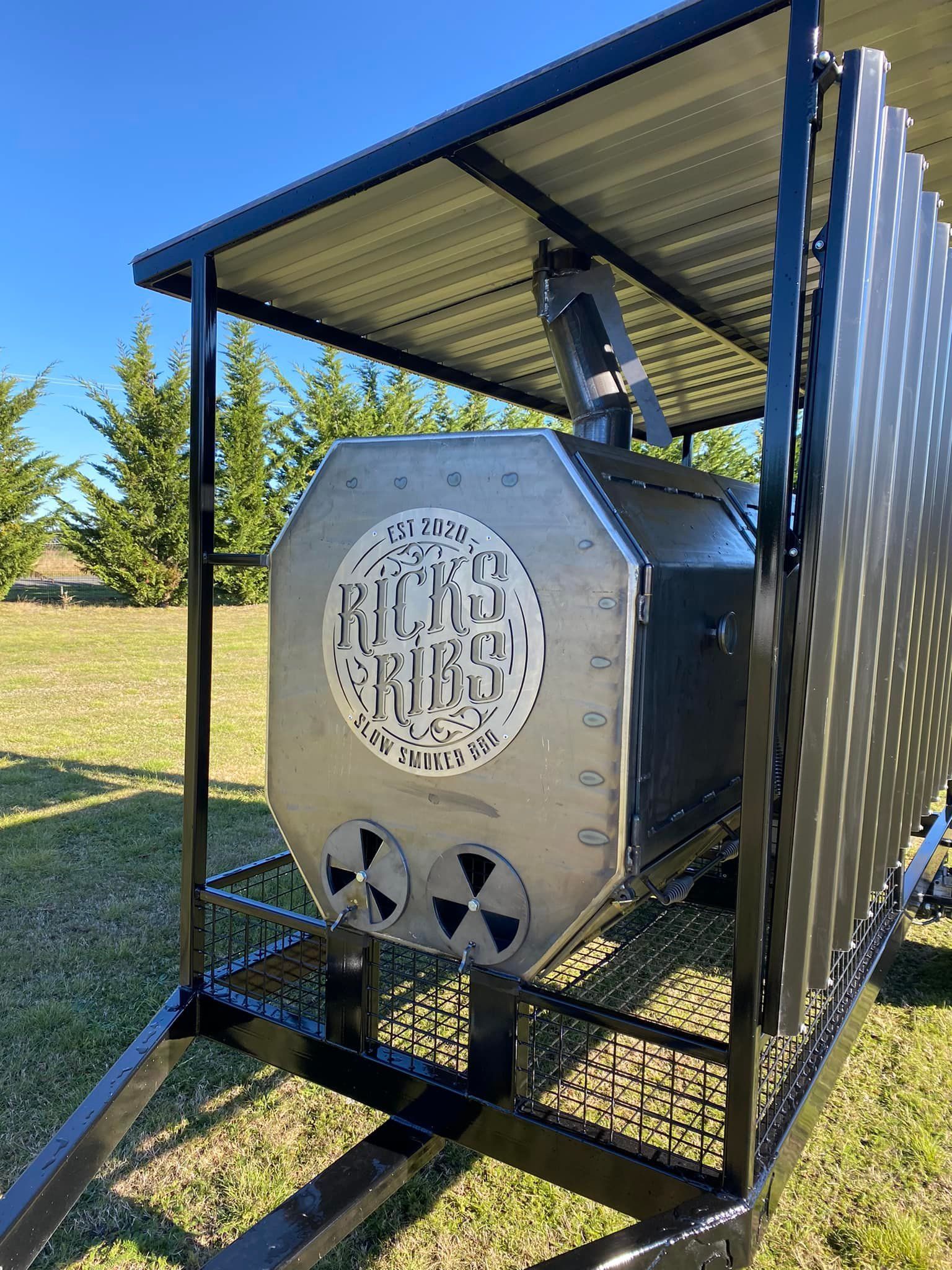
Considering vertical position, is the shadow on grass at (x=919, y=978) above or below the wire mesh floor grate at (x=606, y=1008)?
below

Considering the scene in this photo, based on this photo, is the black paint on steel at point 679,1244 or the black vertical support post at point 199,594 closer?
the black paint on steel at point 679,1244

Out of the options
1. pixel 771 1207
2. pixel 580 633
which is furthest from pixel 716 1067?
pixel 580 633

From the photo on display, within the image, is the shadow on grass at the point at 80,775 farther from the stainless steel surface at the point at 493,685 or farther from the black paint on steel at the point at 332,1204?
the black paint on steel at the point at 332,1204

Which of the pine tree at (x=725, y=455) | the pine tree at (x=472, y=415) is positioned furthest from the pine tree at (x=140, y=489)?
the pine tree at (x=725, y=455)

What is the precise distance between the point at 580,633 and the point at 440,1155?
1775mm

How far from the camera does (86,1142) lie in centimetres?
182

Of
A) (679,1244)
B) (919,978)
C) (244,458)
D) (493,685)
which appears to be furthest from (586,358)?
(244,458)

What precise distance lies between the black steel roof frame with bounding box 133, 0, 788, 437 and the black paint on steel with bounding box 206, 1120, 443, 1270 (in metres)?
2.14

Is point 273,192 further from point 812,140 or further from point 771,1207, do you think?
point 771,1207

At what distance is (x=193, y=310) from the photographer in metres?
2.37

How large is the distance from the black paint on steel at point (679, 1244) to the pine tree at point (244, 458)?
1736cm

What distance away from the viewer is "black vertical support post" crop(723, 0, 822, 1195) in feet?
4.59

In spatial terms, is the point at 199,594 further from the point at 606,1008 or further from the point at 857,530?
the point at 857,530

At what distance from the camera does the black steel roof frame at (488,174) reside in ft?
4.90
